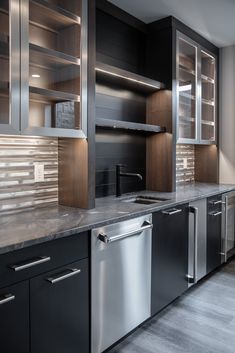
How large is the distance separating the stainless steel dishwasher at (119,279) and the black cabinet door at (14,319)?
1.42 feet

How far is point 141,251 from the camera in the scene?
203 centimetres

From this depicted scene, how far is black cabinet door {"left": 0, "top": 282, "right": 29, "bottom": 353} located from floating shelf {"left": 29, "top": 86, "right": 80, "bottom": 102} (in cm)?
104

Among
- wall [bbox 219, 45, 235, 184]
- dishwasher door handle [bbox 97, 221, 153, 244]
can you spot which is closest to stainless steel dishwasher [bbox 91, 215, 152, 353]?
dishwasher door handle [bbox 97, 221, 153, 244]

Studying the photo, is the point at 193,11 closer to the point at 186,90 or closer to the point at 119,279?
the point at 186,90

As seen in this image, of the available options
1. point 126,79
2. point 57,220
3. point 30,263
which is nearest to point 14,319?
point 30,263

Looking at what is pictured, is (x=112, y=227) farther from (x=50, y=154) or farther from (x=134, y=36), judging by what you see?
(x=134, y=36)

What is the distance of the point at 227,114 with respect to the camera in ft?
12.3

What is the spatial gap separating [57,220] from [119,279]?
0.54 meters

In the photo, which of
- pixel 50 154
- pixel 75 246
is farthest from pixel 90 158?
pixel 75 246

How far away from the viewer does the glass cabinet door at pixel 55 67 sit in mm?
1741

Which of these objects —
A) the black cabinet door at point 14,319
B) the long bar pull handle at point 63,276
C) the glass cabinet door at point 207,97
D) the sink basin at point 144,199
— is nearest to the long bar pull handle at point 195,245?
the sink basin at point 144,199

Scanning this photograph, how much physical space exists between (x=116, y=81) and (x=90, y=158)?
3.22 feet

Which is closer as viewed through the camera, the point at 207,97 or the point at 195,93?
the point at 195,93

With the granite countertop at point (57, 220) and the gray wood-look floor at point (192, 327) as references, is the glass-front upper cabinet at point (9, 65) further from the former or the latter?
the gray wood-look floor at point (192, 327)
